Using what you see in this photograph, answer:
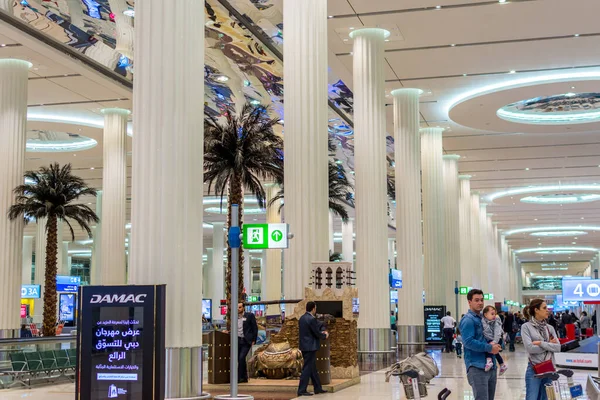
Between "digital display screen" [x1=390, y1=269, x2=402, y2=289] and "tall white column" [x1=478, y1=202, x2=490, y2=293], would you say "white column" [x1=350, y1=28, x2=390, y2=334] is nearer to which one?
"digital display screen" [x1=390, y1=269, x2=402, y2=289]

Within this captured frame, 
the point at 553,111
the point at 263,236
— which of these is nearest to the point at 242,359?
the point at 263,236

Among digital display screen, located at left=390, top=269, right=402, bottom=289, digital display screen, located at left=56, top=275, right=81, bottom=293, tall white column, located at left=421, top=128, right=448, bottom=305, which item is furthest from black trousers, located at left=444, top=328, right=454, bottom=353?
digital display screen, located at left=56, top=275, right=81, bottom=293

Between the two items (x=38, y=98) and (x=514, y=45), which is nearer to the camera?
(x=514, y=45)

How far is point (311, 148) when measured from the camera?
14078mm

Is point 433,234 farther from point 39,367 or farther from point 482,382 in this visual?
point 482,382

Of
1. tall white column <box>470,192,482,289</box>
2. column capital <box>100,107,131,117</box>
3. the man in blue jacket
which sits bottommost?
the man in blue jacket

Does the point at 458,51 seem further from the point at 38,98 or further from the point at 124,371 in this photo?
the point at 124,371

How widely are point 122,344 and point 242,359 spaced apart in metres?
5.94

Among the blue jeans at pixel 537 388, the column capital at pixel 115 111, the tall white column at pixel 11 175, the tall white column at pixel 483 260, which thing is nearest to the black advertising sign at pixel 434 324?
the column capital at pixel 115 111

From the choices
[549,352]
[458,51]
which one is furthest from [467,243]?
[549,352]

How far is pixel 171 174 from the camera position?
845 cm

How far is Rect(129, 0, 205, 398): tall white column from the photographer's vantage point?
27.1ft

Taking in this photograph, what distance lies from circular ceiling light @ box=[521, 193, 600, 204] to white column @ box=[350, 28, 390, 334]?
3027cm

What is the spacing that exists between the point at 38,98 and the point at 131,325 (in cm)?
2121
